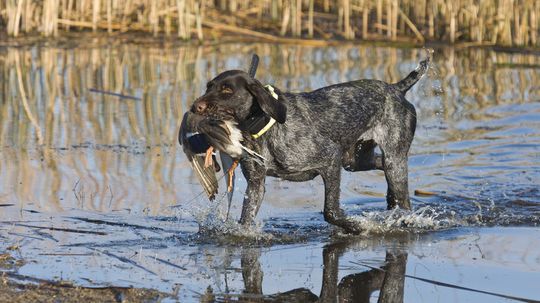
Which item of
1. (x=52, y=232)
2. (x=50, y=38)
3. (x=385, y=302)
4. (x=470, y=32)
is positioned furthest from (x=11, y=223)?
(x=470, y=32)

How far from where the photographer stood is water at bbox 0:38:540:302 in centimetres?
608

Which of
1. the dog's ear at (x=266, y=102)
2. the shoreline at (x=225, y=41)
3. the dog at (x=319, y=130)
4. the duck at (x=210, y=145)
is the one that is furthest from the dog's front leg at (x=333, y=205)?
the shoreline at (x=225, y=41)

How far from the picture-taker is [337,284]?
19.6ft

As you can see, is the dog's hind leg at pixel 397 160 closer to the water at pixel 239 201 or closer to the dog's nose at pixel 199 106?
the water at pixel 239 201

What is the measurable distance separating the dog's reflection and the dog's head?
2.92 feet

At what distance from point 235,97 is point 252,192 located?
2.61 ft

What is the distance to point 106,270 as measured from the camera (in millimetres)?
6074

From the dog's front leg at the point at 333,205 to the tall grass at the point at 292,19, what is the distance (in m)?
10.4

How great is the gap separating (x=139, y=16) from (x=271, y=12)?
2529 millimetres

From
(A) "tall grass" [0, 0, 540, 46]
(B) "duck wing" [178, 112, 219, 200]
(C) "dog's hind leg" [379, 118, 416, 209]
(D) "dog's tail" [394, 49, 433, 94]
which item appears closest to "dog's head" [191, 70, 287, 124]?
(B) "duck wing" [178, 112, 219, 200]

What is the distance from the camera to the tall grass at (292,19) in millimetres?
17453

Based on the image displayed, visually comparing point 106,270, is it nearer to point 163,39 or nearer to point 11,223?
point 11,223

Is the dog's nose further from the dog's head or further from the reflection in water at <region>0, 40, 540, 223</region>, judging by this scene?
the reflection in water at <region>0, 40, 540, 223</region>

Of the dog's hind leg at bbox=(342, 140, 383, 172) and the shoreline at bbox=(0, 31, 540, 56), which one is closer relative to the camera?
the dog's hind leg at bbox=(342, 140, 383, 172)
